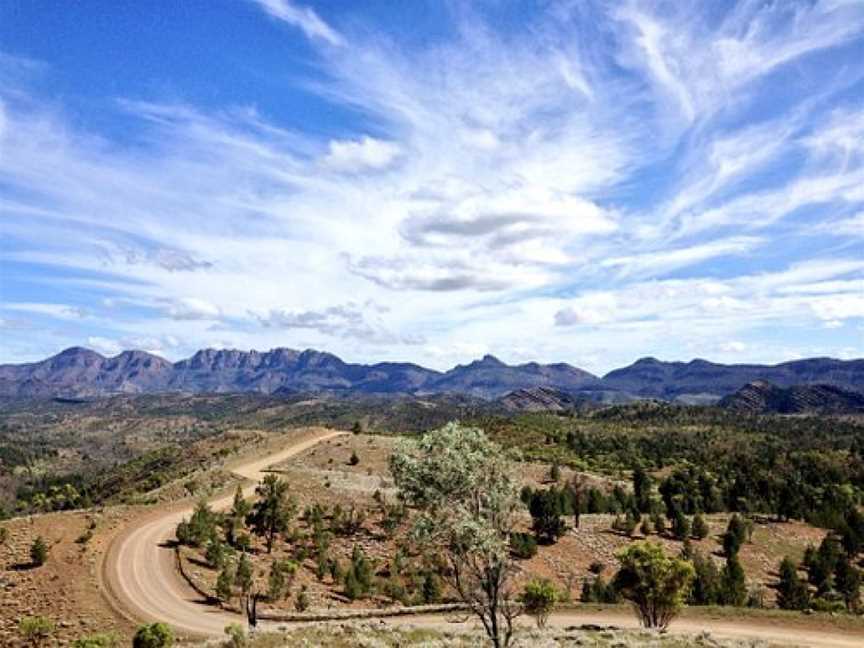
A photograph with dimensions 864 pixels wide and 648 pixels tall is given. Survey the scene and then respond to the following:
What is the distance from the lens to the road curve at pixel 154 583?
1746 inches

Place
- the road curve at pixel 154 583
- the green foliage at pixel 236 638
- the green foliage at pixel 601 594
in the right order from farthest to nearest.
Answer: the green foliage at pixel 601 594
the road curve at pixel 154 583
the green foliage at pixel 236 638

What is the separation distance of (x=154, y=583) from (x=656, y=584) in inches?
1488

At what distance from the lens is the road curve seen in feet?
145

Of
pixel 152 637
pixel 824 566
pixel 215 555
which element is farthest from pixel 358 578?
pixel 824 566

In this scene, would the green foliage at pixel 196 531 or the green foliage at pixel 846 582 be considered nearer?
the green foliage at pixel 196 531

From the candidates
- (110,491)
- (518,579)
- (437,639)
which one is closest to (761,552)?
(518,579)

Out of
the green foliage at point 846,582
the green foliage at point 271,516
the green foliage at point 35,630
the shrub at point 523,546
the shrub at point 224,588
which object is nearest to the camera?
the green foliage at point 35,630

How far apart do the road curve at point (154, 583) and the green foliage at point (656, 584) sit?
92.1ft

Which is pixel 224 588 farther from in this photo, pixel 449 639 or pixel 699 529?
pixel 699 529

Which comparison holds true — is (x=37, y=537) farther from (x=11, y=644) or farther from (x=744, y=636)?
(x=744, y=636)

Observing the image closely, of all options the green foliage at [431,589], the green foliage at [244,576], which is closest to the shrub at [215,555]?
the green foliage at [244,576]

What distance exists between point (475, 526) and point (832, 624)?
3310 cm

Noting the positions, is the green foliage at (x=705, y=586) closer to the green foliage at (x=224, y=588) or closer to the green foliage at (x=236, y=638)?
the green foliage at (x=236, y=638)

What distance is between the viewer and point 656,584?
4259cm
